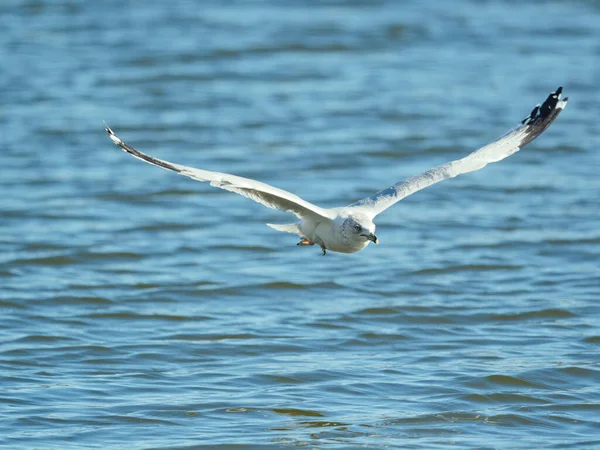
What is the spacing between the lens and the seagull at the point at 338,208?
7.22 m

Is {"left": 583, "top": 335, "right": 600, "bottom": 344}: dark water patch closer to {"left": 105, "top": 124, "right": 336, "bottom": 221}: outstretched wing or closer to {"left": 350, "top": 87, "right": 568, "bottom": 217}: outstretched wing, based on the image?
{"left": 350, "top": 87, "right": 568, "bottom": 217}: outstretched wing

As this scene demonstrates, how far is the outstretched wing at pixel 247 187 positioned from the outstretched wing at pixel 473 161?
50 centimetres

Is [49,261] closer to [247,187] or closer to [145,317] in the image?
[145,317]

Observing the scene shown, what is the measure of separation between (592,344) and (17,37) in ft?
52.1

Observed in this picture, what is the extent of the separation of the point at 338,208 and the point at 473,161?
1.53 m

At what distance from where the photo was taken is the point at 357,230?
7918mm

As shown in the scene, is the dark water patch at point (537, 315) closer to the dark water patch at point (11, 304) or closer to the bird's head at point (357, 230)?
the bird's head at point (357, 230)

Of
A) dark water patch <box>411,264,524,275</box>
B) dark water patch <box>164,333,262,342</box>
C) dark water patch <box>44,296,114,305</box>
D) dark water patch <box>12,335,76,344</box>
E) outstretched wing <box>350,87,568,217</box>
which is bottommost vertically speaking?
dark water patch <box>12,335,76,344</box>

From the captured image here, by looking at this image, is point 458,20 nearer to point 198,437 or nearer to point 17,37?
point 17,37

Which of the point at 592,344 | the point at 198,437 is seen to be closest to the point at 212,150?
the point at 592,344

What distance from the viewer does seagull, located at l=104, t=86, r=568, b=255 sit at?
23.7ft

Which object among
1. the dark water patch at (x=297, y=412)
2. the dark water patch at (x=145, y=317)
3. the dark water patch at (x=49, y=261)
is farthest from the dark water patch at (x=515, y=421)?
the dark water patch at (x=49, y=261)

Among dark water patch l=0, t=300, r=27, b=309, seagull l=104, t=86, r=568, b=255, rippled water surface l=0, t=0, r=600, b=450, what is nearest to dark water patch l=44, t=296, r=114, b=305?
rippled water surface l=0, t=0, r=600, b=450

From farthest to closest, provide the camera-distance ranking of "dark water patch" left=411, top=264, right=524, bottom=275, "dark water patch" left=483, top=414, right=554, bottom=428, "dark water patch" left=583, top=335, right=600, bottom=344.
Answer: "dark water patch" left=411, top=264, right=524, bottom=275
"dark water patch" left=583, top=335, right=600, bottom=344
"dark water patch" left=483, top=414, right=554, bottom=428
